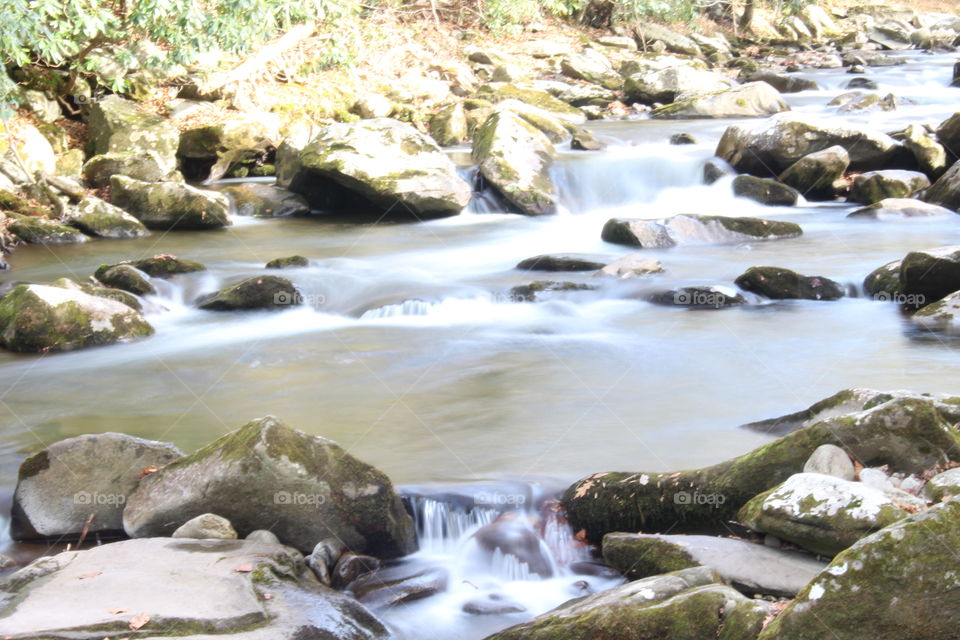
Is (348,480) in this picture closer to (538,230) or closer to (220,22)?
(220,22)

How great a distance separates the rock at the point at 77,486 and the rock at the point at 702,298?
5795 millimetres

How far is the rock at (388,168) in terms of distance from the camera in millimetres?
14156

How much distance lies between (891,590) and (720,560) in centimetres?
130

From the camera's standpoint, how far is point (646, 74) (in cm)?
2333

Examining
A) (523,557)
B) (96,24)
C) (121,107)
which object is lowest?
(523,557)

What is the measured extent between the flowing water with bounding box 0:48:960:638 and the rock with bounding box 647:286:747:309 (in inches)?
8.7

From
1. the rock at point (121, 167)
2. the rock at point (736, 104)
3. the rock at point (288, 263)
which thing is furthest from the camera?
the rock at point (736, 104)

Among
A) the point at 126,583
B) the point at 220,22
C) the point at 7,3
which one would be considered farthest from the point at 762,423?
the point at 220,22

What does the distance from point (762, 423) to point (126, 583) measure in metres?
4.14

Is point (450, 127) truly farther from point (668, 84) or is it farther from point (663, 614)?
point (663, 614)

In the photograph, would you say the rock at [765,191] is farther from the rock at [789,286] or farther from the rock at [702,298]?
the rock at [702,298]

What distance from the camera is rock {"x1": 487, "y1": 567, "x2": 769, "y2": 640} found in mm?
3516

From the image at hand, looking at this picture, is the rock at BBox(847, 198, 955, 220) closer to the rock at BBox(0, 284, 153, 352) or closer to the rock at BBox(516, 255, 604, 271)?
the rock at BBox(516, 255, 604, 271)

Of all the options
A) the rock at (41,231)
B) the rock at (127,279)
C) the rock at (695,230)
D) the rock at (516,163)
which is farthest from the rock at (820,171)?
the rock at (41,231)
